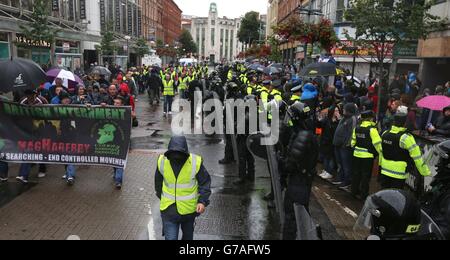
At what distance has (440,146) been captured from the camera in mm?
4301

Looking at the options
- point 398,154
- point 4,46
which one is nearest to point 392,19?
point 398,154

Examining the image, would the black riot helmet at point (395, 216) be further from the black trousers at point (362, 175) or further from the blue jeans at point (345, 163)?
the blue jeans at point (345, 163)

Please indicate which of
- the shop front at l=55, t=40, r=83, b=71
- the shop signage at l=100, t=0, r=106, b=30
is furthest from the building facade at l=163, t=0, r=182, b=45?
the shop front at l=55, t=40, r=83, b=71

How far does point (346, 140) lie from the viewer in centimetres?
832

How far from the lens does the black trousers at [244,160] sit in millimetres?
8648

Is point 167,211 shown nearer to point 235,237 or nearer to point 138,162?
point 235,237

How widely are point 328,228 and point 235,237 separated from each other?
1.55m

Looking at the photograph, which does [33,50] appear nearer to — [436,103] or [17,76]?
[17,76]

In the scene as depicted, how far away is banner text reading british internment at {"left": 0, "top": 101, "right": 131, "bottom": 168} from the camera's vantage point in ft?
26.6

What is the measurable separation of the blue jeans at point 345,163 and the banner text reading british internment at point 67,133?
4307mm

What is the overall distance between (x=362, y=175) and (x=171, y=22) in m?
107

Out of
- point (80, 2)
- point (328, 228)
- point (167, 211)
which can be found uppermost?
point (80, 2)
